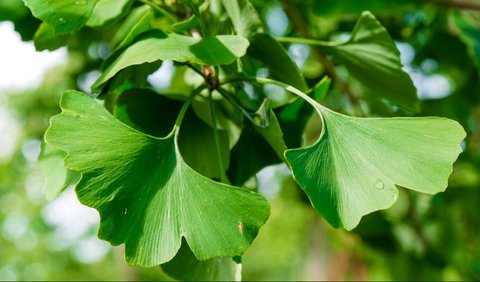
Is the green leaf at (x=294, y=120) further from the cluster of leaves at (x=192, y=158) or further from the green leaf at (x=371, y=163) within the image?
the green leaf at (x=371, y=163)

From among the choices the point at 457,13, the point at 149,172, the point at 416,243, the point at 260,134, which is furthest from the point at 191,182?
the point at 416,243

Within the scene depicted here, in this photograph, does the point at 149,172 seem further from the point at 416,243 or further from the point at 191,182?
the point at 416,243

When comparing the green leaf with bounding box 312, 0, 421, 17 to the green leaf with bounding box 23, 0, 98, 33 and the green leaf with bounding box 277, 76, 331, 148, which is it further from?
the green leaf with bounding box 23, 0, 98, 33

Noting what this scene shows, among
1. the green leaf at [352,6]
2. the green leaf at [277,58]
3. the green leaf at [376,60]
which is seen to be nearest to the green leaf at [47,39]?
the green leaf at [277,58]

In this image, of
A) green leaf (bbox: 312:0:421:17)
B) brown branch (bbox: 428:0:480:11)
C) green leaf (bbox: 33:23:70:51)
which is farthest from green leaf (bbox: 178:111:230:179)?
brown branch (bbox: 428:0:480:11)

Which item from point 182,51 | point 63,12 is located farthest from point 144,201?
point 63,12

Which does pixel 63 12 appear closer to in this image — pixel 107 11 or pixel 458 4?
pixel 107 11
